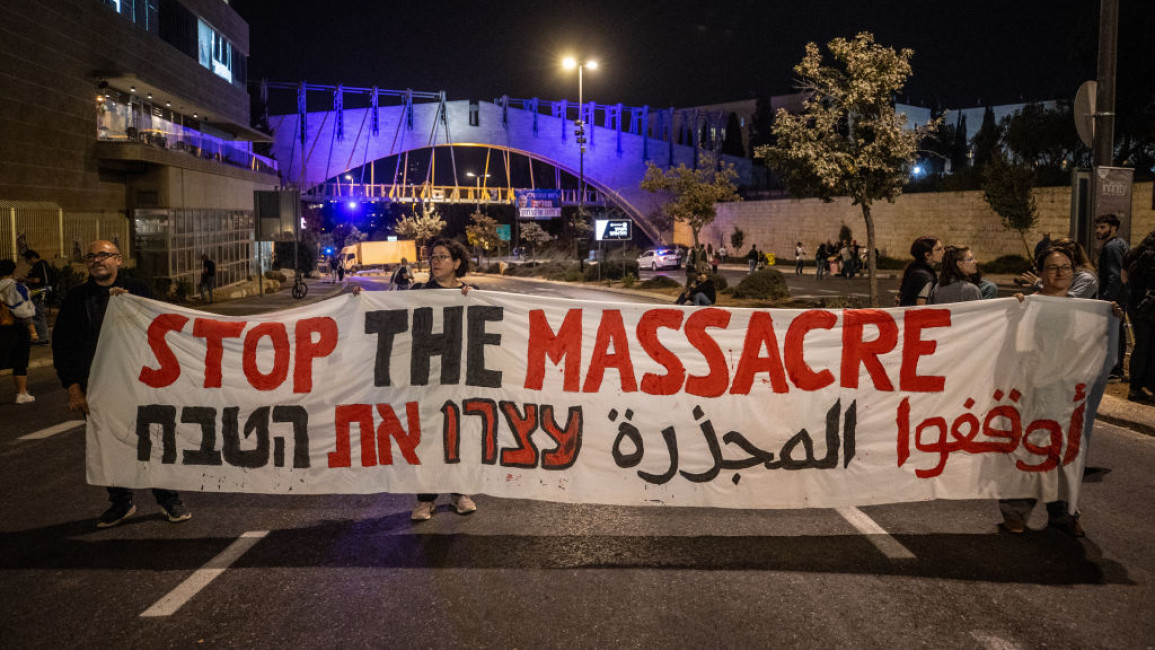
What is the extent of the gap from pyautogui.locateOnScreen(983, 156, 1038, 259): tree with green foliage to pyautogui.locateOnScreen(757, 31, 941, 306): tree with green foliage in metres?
17.2

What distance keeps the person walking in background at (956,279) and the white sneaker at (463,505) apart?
11.8ft

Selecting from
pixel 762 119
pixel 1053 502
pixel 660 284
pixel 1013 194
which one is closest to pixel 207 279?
pixel 660 284

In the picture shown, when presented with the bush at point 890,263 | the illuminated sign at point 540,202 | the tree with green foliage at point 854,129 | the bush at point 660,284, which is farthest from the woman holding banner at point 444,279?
the illuminated sign at point 540,202

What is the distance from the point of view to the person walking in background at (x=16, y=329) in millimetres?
10781

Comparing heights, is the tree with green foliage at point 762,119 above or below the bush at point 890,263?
above

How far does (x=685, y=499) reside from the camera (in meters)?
5.21

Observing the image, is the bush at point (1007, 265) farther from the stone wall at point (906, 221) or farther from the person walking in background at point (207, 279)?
the person walking in background at point (207, 279)

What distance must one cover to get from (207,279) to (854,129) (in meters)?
22.0

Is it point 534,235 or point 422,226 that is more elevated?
point 422,226

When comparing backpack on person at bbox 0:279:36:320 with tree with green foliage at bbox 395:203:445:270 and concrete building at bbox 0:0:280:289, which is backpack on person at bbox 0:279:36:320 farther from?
tree with green foliage at bbox 395:203:445:270

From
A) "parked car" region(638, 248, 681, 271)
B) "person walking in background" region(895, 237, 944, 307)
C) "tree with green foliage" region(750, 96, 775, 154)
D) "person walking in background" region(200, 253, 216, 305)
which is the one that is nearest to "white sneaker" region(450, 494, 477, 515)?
"person walking in background" region(895, 237, 944, 307)

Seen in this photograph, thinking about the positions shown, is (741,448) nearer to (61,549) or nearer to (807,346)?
(807,346)

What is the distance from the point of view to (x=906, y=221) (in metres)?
46.4

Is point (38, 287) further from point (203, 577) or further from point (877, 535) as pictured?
point (877, 535)
